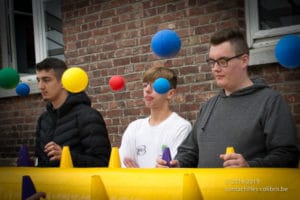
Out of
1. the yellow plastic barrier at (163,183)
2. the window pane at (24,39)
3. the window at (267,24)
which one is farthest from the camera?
the window pane at (24,39)

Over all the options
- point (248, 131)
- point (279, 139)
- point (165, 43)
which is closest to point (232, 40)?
point (165, 43)

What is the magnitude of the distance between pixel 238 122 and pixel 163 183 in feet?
2.10

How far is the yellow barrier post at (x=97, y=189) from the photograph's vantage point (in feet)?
9.48

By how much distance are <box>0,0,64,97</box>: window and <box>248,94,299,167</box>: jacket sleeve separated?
14.0 ft

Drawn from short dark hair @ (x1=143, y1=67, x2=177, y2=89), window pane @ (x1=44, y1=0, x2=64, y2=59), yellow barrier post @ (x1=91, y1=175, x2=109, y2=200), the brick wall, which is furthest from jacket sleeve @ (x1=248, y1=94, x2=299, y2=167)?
window pane @ (x1=44, y1=0, x2=64, y2=59)

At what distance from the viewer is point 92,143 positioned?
3906mm

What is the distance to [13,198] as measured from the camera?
332 cm

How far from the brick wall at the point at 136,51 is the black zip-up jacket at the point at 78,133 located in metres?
1.34

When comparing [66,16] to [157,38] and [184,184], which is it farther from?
[184,184]

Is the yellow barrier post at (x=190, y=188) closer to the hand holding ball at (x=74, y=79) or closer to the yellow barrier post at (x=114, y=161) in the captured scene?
the yellow barrier post at (x=114, y=161)

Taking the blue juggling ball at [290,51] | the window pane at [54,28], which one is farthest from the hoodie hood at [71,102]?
the window pane at [54,28]

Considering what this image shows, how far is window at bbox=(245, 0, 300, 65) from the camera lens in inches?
183

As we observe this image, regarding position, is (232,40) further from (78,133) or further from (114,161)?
(78,133)

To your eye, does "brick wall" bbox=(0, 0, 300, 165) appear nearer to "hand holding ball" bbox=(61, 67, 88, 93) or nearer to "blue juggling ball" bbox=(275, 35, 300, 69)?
"blue juggling ball" bbox=(275, 35, 300, 69)
